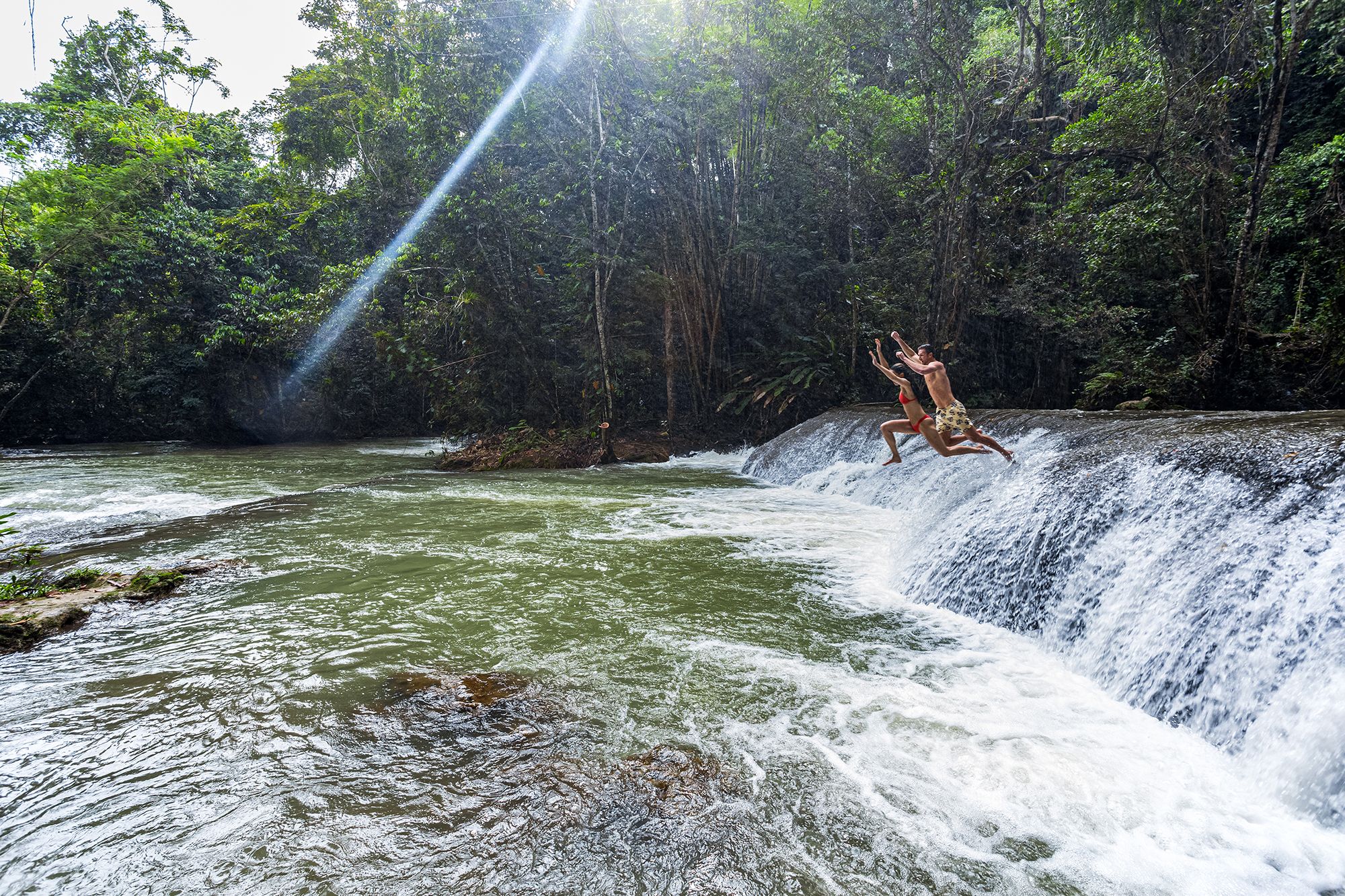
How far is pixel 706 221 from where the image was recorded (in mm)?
17375

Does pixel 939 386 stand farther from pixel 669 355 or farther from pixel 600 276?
pixel 669 355

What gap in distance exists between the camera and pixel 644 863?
2385 millimetres

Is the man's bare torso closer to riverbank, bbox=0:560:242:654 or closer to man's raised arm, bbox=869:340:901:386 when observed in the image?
man's raised arm, bbox=869:340:901:386

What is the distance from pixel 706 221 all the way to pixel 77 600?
49.6 feet

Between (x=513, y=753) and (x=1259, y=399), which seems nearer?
(x=513, y=753)

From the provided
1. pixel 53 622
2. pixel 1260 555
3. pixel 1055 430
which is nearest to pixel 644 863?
pixel 1260 555

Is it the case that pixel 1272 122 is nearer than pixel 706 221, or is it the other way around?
pixel 1272 122

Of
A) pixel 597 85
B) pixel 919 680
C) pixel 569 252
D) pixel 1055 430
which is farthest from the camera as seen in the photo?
pixel 569 252

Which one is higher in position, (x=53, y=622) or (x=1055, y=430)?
(x=1055, y=430)

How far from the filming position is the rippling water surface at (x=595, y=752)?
2359 millimetres

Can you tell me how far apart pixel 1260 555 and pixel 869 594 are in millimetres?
2514

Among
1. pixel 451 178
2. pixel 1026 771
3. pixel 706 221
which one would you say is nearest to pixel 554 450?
pixel 451 178

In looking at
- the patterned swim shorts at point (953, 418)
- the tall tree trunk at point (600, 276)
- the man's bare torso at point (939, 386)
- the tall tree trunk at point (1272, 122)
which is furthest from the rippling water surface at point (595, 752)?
the tall tree trunk at point (600, 276)

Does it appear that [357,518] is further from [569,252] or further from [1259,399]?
[1259,399]
